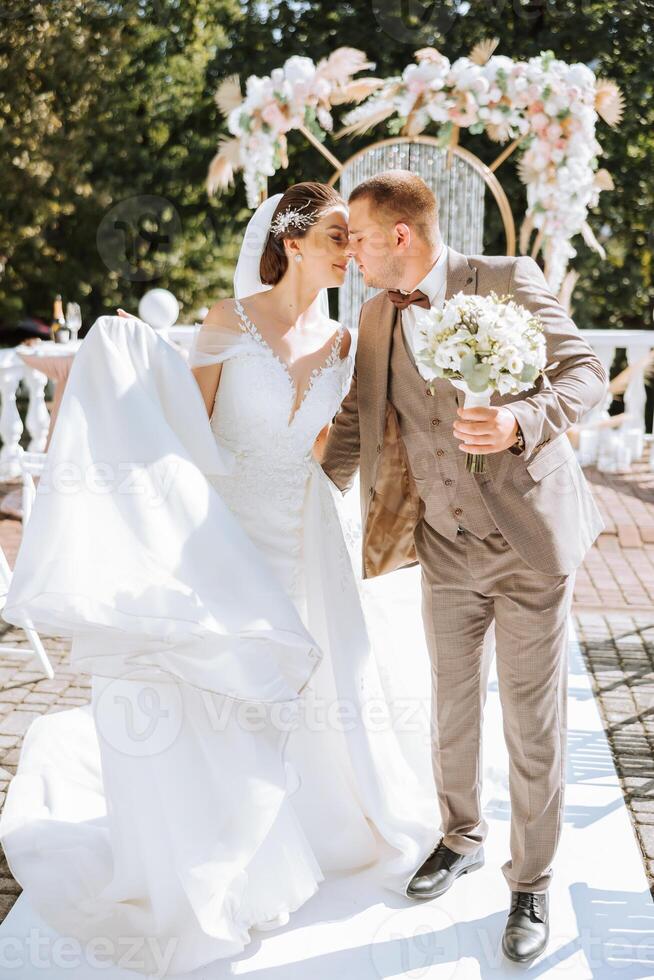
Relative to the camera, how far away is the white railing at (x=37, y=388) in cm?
824

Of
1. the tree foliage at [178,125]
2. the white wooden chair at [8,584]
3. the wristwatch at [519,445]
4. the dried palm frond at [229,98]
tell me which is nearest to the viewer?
the wristwatch at [519,445]

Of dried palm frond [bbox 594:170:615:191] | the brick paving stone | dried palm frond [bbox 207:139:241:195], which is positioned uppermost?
dried palm frond [bbox 207:139:241:195]

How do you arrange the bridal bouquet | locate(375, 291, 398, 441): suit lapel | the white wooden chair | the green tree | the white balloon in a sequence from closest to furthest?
the bridal bouquet → locate(375, 291, 398, 441): suit lapel → the white wooden chair → the white balloon → the green tree

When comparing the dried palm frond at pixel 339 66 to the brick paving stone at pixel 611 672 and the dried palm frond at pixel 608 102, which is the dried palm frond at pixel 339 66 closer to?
the dried palm frond at pixel 608 102

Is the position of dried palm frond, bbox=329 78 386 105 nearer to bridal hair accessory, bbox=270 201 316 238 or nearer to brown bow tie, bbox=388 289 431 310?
bridal hair accessory, bbox=270 201 316 238

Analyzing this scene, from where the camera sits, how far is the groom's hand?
2387mm

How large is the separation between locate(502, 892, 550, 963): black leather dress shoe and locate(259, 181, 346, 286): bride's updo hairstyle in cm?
205

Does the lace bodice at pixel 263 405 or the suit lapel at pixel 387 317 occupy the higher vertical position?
the suit lapel at pixel 387 317

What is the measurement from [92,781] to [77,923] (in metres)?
0.77

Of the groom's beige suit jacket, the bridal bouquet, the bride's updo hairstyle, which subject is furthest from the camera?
the bride's updo hairstyle

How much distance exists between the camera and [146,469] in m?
2.65

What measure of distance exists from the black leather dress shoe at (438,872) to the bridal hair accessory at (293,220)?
1973 millimetres

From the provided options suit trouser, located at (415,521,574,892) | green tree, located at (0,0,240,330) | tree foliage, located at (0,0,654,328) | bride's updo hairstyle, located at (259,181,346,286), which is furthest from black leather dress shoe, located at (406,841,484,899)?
green tree, located at (0,0,240,330)

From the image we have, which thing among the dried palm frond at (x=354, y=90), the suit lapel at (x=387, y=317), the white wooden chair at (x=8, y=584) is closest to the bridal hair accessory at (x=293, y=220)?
the suit lapel at (x=387, y=317)
